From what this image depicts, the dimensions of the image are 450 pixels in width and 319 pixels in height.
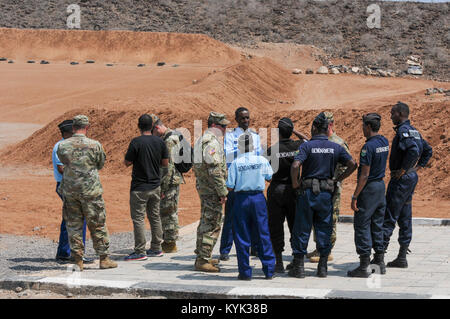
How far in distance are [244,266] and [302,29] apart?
6393 cm

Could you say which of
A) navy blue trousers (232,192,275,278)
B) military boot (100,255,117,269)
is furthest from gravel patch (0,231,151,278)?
navy blue trousers (232,192,275,278)

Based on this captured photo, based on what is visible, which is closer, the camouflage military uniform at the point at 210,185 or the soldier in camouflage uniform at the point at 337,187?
the camouflage military uniform at the point at 210,185

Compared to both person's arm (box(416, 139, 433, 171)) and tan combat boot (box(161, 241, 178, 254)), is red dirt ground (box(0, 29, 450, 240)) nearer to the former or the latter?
tan combat boot (box(161, 241, 178, 254))

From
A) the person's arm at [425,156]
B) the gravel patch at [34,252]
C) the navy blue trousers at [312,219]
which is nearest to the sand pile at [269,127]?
the person's arm at [425,156]

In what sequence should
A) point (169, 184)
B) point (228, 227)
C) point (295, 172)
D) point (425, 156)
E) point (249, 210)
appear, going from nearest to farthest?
point (295, 172) < point (249, 210) < point (425, 156) < point (228, 227) < point (169, 184)

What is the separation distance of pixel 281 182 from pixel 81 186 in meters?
2.53

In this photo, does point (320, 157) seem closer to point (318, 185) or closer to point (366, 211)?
point (318, 185)

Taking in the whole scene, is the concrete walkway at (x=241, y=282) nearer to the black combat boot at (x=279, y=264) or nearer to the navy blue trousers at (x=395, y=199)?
the black combat boot at (x=279, y=264)

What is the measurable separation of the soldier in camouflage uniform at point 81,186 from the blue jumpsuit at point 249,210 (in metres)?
1.78

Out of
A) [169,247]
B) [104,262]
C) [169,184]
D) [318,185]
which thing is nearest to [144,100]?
[169,247]

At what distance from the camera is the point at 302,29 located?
69.6 m

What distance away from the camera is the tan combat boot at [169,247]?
10.0 metres

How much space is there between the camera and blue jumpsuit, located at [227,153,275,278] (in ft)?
26.1

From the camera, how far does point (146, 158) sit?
29.8 ft
